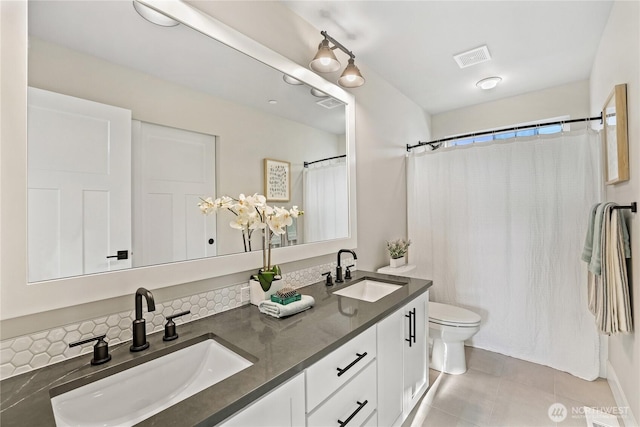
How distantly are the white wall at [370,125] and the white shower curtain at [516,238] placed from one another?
324 mm

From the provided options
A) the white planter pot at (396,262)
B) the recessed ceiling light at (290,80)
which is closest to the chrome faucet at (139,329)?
the recessed ceiling light at (290,80)

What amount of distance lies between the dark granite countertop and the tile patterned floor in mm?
941

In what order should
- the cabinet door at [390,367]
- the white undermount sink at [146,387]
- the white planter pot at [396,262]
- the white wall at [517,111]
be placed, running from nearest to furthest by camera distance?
the white undermount sink at [146,387] → the cabinet door at [390,367] → the white planter pot at [396,262] → the white wall at [517,111]

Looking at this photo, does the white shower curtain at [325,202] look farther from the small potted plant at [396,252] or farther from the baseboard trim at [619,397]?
the baseboard trim at [619,397]

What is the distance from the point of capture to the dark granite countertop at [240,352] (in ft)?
2.26

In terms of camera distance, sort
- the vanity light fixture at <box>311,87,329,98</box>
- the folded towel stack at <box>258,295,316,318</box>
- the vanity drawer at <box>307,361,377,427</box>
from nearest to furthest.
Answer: the vanity drawer at <box>307,361,377,427</box> → the folded towel stack at <box>258,295,316,318</box> → the vanity light fixture at <box>311,87,329,98</box>

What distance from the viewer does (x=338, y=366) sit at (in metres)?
1.09

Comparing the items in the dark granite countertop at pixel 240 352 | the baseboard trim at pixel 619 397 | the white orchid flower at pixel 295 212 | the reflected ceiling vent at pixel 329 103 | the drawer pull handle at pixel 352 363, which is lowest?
the baseboard trim at pixel 619 397

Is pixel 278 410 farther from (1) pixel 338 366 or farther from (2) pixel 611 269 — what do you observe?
(2) pixel 611 269

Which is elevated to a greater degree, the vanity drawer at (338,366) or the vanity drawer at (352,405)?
the vanity drawer at (338,366)

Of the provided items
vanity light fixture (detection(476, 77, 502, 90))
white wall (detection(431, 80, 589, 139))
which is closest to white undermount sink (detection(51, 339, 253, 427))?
vanity light fixture (detection(476, 77, 502, 90))

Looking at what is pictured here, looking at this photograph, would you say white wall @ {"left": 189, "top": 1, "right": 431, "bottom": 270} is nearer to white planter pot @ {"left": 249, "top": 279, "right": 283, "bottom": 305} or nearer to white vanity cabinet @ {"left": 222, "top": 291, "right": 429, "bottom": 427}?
white vanity cabinet @ {"left": 222, "top": 291, "right": 429, "bottom": 427}

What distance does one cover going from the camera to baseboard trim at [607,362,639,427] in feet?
5.16

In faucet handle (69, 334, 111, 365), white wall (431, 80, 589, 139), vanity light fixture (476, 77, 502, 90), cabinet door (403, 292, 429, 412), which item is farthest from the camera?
white wall (431, 80, 589, 139)
